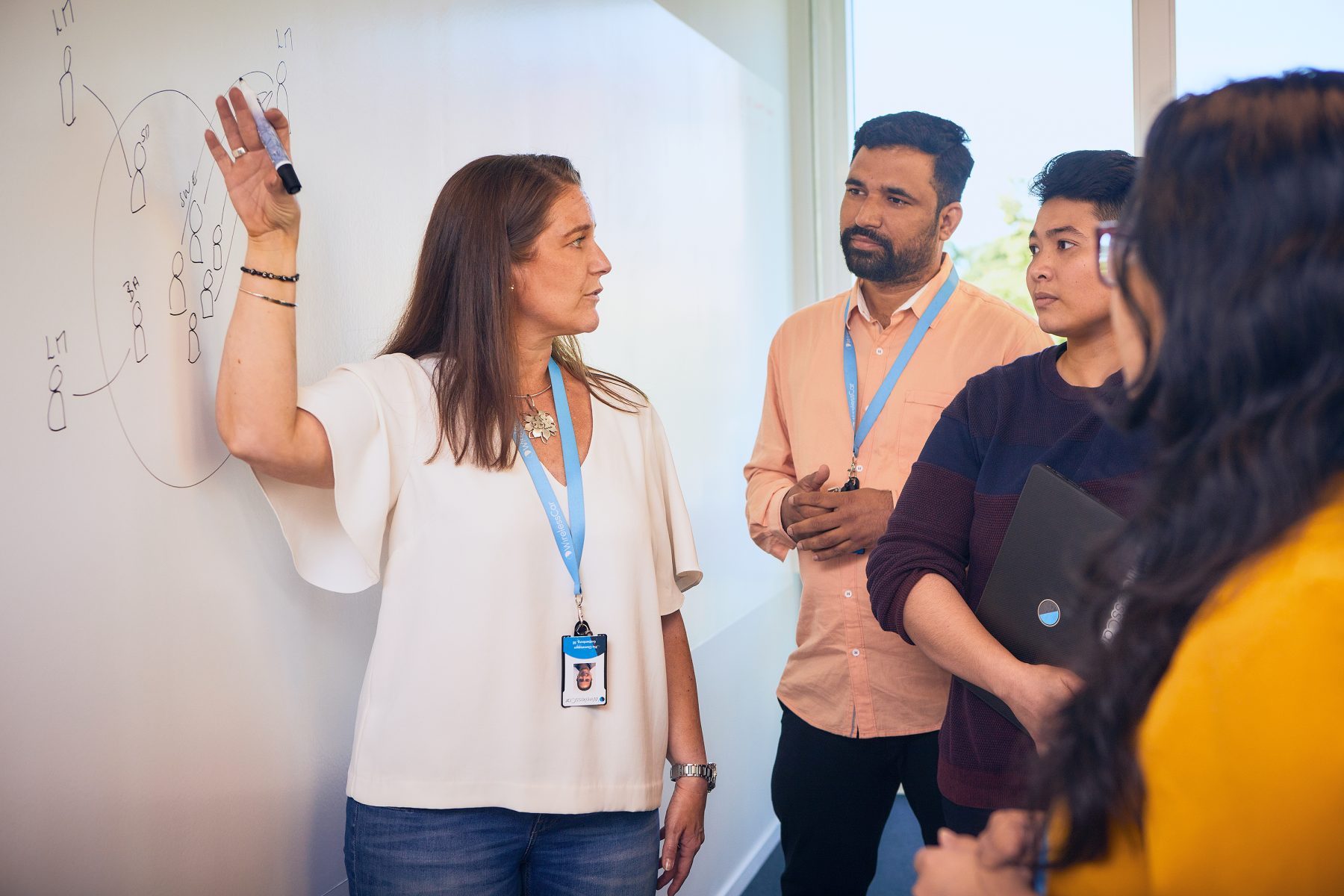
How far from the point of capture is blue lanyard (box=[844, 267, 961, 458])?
89.1 inches

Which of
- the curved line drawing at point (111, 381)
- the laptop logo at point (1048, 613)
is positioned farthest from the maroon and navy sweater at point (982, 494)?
the curved line drawing at point (111, 381)

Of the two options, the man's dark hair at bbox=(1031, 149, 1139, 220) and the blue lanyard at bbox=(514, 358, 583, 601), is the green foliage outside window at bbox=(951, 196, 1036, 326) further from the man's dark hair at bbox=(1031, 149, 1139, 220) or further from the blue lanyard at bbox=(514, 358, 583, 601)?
the blue lanyard at bbox=(514, 358, 583, 601)

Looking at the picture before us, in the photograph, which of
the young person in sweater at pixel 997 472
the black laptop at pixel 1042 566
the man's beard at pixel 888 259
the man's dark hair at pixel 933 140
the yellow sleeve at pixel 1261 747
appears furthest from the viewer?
the man's dark hair at pixel 933 140

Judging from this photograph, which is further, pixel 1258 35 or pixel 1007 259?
pixel 1007 259

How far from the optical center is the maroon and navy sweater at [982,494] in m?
1.50

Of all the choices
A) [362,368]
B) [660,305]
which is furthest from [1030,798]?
[660,305]

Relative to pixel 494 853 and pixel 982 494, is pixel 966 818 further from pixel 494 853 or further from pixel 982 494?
pixel 494 853

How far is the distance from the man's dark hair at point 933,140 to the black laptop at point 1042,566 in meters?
1.20

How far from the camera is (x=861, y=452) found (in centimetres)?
226

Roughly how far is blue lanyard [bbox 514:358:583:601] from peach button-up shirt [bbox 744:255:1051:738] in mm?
815

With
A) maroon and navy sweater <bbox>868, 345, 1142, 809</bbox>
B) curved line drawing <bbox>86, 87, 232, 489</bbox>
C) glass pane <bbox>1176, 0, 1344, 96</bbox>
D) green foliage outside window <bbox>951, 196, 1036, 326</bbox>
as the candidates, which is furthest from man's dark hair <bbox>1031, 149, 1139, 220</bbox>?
green foliage outside window <bbox>951, 196, 1036, 326</bbox>

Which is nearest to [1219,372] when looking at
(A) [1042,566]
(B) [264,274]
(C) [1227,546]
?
(C) [1227,546]

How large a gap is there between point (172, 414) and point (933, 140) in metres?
1.83

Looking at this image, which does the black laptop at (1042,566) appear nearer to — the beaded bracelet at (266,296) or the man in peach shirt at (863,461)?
the man in peach shirt at (863,461)
